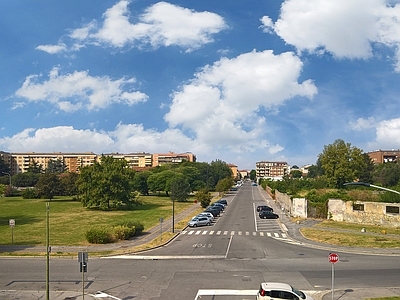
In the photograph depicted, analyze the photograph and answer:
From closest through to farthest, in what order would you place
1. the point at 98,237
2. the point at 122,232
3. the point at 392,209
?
the point at 98,237 < the point at 122,232 < the point at 392,209

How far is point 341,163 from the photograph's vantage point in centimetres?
7912

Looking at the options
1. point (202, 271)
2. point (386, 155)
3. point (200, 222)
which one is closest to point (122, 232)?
point (202, 271)

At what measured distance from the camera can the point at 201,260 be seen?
29.4m

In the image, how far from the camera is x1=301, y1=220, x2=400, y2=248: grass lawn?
1421 inches

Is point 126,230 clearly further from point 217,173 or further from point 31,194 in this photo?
point 217,173

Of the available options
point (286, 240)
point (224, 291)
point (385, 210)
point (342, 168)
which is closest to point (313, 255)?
point (286, 240)

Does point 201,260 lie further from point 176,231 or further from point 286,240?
point 176,231

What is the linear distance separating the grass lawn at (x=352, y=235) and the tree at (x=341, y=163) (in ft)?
98.0

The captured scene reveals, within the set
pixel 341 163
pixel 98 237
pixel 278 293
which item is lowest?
pixel 98 237

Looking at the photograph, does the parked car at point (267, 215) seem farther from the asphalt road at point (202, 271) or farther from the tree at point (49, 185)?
the tree at point (49, 185)

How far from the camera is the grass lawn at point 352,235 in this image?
36094 mm

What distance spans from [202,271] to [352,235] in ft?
70.1

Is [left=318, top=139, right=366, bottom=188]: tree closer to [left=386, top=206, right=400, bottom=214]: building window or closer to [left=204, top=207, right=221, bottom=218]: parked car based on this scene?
[left=204, top=207, right=221, bottom=218]: parked car

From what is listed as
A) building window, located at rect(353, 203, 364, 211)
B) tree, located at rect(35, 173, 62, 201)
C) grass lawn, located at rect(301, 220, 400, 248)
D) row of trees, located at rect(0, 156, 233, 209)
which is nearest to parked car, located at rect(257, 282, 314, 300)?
grass lawn, located at rect(301, 220, 400, 248)
